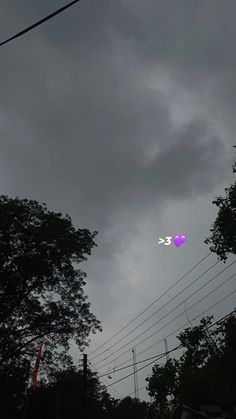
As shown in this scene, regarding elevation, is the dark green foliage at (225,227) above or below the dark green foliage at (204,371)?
above

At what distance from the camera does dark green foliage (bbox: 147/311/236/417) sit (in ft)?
57.4

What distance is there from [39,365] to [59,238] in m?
8.74

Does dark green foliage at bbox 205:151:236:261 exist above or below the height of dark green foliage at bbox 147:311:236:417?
above

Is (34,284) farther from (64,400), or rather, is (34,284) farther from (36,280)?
(64,400)

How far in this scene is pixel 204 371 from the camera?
64.6 ft

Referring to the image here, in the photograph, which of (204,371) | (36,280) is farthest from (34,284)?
(204,371)

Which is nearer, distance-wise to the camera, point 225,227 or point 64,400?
point 225,227

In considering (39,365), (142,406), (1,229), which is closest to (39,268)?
(1,229)

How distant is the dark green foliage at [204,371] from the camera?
1748 centimetres

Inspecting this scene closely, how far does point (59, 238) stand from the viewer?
2544 centimetres

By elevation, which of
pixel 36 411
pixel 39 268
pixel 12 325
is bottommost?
pixel 36 411

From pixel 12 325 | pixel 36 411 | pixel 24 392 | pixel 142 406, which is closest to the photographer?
pixel 36 411

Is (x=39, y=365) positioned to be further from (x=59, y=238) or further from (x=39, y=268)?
(x=59, y=238)

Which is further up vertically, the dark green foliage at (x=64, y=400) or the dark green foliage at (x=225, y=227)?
the dark green foliage at (x=225, y=227)
